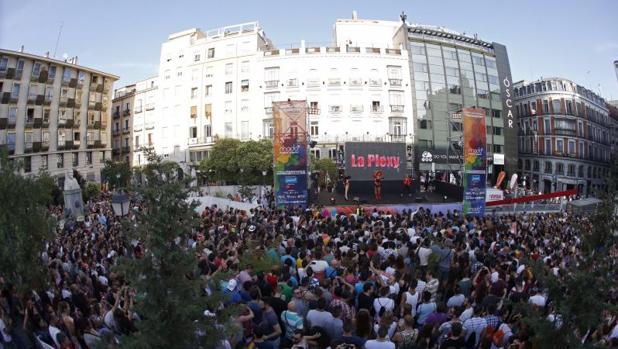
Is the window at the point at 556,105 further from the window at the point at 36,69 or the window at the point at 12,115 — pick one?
the window at the point at 12,115

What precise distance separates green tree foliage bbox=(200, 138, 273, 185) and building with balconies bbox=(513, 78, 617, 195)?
119 ft

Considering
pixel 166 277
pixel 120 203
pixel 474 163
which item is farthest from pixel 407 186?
pixel 166 277

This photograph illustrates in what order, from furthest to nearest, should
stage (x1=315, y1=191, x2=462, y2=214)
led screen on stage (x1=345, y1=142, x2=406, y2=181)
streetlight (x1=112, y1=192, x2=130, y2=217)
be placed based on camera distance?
led screen on stage (x1=345, y1=142, x2=406, y2=181), stage (x1=315, y1=191, x2=462, y2=214), streetlight (x1=112, y1=192, x2=130, y2=217)

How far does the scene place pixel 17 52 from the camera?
4619 centimetres

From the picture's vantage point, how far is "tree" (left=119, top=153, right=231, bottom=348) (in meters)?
4.39

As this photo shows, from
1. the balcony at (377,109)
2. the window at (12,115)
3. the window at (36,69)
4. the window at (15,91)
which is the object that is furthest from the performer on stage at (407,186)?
the window at (36,69)

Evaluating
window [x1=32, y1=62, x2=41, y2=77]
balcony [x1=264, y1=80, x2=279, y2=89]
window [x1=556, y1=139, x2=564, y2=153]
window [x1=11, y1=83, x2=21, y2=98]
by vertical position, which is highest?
window [x1=32, y1=62, x2=41, y2=77]

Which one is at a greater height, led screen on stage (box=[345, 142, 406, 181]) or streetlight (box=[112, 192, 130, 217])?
led screen on stage (box=[345, 142, 406, 181])

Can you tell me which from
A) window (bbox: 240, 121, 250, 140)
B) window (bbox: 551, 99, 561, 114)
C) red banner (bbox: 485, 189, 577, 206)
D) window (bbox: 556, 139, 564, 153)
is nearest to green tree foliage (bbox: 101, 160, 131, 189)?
window (bbox: 240, 121, 250, 140)

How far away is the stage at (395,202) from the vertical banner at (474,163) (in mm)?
3976

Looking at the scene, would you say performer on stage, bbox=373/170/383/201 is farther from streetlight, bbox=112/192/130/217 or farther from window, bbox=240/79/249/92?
window, bbox=240/79/249/92

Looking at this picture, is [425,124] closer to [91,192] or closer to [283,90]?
[283,90]

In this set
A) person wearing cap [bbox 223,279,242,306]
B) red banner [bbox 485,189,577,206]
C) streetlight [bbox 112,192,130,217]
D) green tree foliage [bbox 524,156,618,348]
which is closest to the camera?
green tree foliage [bbox 524,156,618,348]

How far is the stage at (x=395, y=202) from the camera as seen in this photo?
26.4 metres
